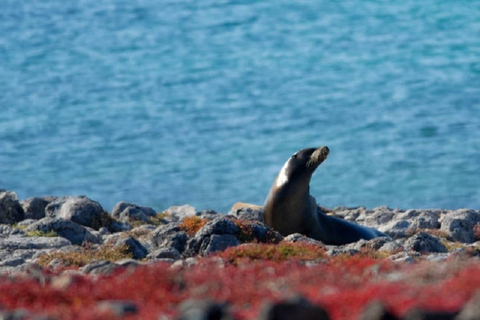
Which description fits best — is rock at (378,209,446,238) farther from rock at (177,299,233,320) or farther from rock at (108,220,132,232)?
rock at (177,299,233,320)

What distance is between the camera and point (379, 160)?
3881cm

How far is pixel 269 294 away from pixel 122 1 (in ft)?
214

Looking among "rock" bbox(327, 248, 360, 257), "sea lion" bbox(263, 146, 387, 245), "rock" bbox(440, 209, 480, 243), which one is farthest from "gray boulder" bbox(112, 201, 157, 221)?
"rock" bbox(327, 248, 360, 257)

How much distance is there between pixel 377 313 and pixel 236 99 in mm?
41099

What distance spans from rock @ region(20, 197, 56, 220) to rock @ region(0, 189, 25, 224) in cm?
51

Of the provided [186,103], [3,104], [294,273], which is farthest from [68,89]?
[294,273]

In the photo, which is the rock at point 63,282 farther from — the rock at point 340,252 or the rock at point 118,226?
the rock at point 118,226

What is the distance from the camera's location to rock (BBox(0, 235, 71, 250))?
57.1 feet

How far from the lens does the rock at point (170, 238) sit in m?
15.9

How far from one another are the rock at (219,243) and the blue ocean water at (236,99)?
16.8 m

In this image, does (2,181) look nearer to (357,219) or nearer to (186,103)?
(186,103)

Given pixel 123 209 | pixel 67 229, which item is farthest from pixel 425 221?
pixel 67 229

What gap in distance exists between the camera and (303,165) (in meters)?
19.4

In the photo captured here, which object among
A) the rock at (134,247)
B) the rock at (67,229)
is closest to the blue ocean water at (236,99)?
the rock at (67,229)
